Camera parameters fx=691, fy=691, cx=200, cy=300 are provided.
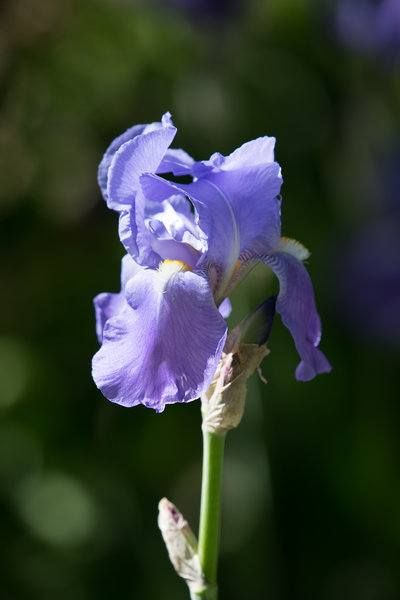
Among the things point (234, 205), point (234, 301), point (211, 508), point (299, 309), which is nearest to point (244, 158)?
point (234, 205)

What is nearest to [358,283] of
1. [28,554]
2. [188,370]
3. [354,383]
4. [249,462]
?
[354,383]

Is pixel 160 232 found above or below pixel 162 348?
above

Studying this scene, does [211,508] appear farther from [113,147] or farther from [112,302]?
[113,147]

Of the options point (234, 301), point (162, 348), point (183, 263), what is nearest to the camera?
point (162, 348)

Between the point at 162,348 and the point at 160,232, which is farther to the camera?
the point at 160,232

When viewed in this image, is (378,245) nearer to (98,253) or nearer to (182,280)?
(98,253)

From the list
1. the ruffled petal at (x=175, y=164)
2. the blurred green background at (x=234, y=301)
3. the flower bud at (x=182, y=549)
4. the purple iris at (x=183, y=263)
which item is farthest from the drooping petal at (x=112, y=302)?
the blurred green background at (x=234, y=301)
